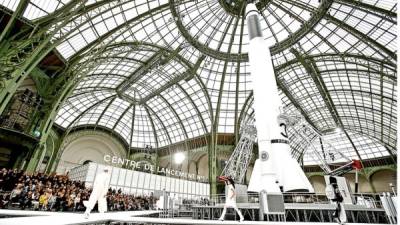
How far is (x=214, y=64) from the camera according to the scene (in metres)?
32.0

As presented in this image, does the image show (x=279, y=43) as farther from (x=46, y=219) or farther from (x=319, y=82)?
(x=46, y=219)

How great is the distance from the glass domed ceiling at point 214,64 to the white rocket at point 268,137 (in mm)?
5582

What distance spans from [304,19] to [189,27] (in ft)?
42.5

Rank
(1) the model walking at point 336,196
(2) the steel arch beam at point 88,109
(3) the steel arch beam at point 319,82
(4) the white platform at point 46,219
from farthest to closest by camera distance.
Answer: (2) the steel arch beam at point 88,109, (3) the steel arch beam at point 319,82, (1) the model walking at point 336,196, (4) the white platform at point 46,219

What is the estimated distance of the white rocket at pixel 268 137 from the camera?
12.5 m

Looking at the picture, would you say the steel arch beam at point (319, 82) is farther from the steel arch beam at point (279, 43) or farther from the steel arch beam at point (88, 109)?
the steel arch beam at point (88, 109)

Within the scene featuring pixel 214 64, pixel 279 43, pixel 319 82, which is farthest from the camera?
pixel 319 82

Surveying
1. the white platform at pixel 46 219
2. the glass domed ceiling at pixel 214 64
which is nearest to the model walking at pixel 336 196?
the white platform at pixel 46 219

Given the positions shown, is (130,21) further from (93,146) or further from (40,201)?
(93,146)

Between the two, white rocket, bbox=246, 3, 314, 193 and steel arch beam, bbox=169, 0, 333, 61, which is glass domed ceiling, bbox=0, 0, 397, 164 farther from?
white rocket, bbox=246, 3, 314, 193

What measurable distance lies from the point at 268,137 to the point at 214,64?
66.6 ft

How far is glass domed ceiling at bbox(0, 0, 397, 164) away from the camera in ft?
73.6

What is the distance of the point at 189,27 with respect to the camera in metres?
26.7

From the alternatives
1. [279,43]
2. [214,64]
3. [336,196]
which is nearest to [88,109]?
[214,64]
